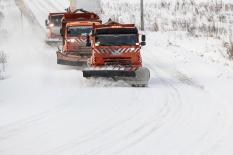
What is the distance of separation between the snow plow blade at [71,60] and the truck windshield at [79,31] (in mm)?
1469

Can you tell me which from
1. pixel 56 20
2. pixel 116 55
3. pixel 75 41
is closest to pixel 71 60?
pixel 75 41

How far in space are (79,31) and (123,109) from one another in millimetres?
10867

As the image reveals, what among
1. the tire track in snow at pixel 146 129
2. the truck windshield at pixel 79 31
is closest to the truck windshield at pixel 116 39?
the truck windshield at pixel 79 31

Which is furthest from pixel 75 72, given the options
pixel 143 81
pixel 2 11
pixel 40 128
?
pixel 2 11

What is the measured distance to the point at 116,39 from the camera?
60.9 feet

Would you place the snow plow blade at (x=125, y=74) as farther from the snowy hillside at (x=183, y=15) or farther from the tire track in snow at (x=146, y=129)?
the snowy hillside at (x=183, y=15)

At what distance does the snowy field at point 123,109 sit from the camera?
9344 mm

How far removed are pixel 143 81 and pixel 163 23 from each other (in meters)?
21.4

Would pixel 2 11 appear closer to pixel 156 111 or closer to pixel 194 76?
pixel 194 76

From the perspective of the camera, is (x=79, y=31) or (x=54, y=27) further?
(x=54, y=27)

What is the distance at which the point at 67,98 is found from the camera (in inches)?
567

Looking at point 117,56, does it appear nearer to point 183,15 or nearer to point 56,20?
point 56,20

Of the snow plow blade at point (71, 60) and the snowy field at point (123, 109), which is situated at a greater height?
the snow plow blade at point (71, 60)

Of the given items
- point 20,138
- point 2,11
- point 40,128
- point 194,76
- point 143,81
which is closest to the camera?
point 20,138
